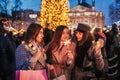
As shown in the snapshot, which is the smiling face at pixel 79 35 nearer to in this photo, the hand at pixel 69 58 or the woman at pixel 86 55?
the woman at pixel 86 55

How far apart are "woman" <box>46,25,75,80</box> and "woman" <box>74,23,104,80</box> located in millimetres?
213

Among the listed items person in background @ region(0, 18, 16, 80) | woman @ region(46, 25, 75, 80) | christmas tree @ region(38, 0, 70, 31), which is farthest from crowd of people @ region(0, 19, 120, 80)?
christmas tree @ region(38, 0, 70, 31)

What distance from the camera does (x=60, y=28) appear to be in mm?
7793

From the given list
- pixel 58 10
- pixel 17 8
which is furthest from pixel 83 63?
pixel 17 8

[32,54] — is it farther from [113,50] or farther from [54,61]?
[113,50]

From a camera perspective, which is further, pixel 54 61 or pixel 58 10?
pixel 58 10

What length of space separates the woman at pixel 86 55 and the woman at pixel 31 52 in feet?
2.42

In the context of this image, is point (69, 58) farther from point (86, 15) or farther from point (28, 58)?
point (86, 15)

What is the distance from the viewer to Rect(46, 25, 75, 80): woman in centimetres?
766

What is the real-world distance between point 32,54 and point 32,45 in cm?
16

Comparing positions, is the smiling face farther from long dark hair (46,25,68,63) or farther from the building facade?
the building facade

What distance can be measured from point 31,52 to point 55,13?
30.3 metres

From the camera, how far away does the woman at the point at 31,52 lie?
731cm

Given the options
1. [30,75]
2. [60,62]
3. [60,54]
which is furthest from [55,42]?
[30,75]
